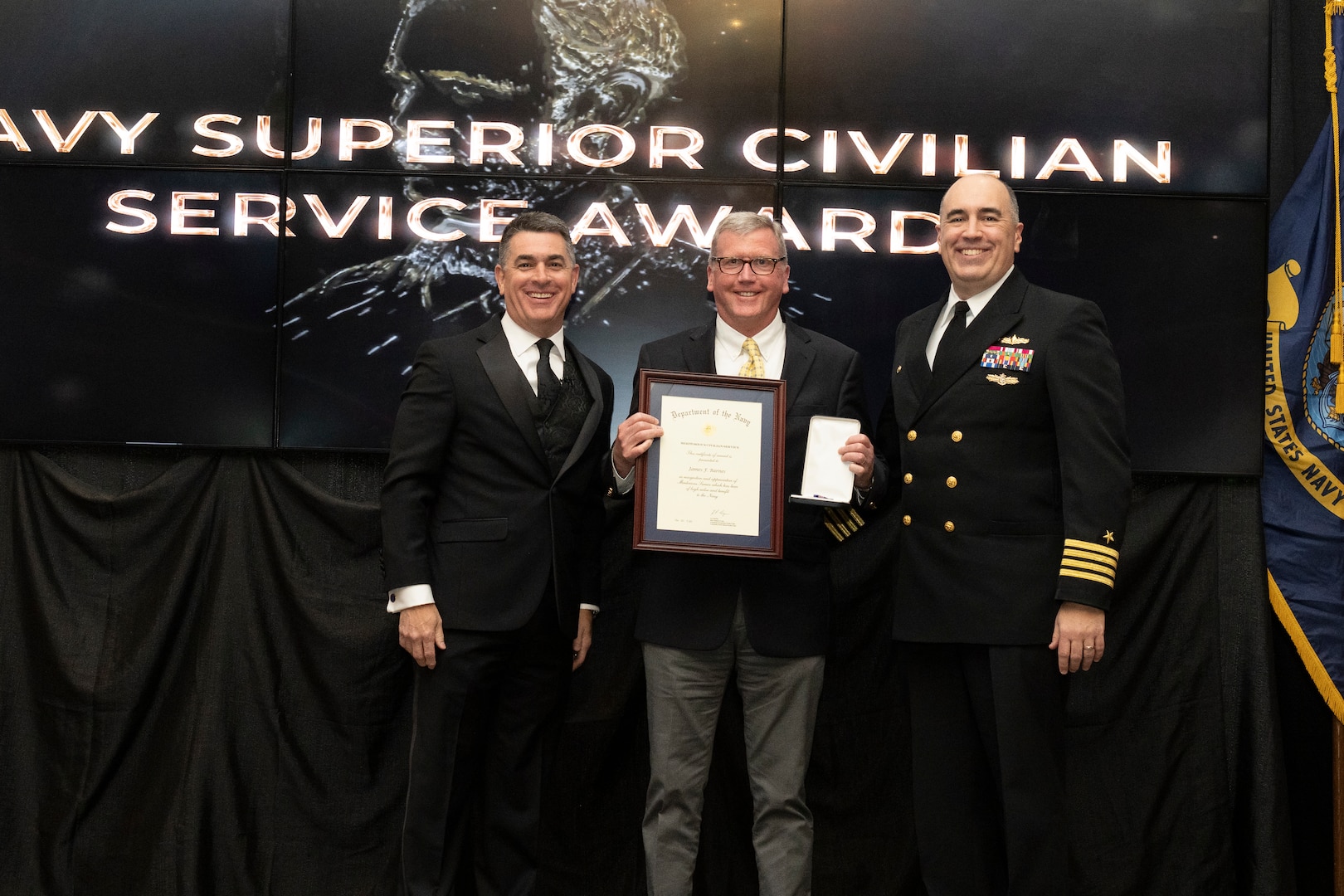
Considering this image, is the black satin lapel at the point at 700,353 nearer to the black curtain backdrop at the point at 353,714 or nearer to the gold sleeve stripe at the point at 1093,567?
the black curtain backdrop at the point at 353,714

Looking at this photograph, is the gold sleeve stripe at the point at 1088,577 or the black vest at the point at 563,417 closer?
the gold sleeve stripe at the point at 1088,577

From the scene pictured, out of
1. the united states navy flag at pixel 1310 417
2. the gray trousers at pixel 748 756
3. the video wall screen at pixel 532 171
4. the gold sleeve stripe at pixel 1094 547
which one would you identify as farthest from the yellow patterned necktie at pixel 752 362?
the united states navy flag at pixel 1310 417

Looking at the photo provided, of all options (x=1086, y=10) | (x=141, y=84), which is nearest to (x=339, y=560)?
(x=141, y=84)

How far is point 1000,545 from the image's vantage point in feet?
8.58

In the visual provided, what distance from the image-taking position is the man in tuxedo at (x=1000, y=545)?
254cm

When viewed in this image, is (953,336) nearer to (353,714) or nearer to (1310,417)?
(1310,417)

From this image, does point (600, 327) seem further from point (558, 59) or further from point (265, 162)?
point (265, 162)

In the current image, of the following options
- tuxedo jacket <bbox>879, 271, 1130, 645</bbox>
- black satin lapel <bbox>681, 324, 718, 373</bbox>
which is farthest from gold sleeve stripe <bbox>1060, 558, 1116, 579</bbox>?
black satin lapel <bbox>681, 324, 718, 373</bbox>

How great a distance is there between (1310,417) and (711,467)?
86.8 inches

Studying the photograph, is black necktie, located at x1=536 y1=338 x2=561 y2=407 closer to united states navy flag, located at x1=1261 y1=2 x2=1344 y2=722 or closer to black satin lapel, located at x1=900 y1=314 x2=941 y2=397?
black satin lapel, located at x1=900 y1=314 x2=941 y2=397

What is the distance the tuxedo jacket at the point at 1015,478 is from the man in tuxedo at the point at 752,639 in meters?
0.20


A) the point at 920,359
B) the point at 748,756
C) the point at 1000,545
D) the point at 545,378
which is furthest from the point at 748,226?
the point at 748,756

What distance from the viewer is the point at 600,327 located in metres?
3.68

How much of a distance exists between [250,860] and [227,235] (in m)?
2.04
